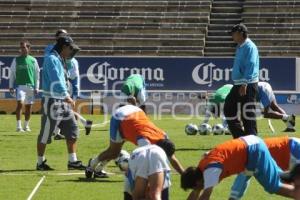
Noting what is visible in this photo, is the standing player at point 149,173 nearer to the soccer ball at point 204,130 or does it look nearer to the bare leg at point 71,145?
the bare leg at point 71,145

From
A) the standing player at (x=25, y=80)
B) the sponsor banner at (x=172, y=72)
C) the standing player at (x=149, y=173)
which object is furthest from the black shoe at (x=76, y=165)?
the sponsor banner at (x=172, y=72)

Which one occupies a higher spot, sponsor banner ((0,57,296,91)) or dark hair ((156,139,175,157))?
sponsor banner ((0,57,296,91))

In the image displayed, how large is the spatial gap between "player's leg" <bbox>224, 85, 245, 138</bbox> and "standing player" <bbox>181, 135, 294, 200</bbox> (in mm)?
4307

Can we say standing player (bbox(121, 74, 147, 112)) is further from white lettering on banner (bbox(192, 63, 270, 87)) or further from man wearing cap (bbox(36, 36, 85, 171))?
white lettering on banner (bbox(192, 63, 270, 87))

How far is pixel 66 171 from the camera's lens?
1273cm

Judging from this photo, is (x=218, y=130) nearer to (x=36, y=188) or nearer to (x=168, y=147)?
(x=36, y=188)

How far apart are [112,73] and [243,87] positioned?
18.4m

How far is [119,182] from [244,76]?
9.33ft

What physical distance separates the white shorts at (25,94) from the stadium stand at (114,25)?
15.6m

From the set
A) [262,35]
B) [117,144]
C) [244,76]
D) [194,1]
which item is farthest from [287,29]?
[117,144]

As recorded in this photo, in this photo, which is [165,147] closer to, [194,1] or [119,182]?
[119,182]

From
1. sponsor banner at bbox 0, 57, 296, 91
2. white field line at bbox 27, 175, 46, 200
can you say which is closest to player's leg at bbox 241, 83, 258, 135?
white field line at bbox 27, 175, 46, 200

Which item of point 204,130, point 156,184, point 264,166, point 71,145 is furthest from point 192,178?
point 204,130

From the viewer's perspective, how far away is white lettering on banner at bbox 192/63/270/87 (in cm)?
3100
